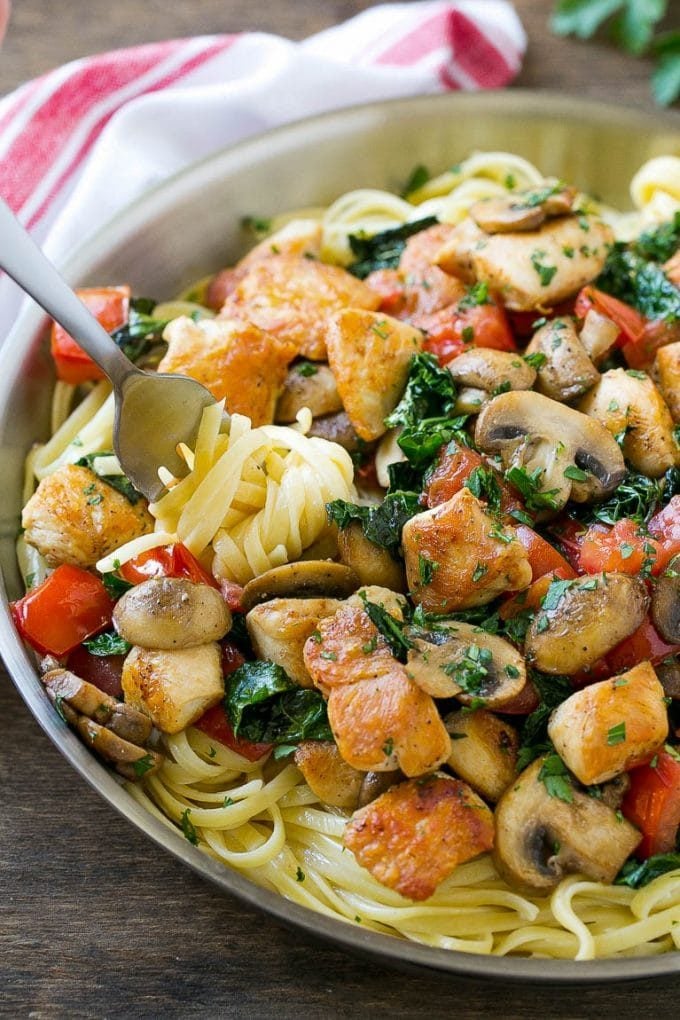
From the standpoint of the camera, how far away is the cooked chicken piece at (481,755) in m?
4.79

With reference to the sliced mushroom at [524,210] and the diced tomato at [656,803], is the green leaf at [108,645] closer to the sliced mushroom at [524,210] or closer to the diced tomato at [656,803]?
the diced tomato at [656,803]

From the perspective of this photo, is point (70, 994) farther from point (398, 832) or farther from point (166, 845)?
point (398, 832)

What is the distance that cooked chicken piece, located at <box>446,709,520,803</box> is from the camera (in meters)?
4.79

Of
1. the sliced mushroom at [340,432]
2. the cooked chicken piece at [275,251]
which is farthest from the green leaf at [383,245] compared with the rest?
the sliced mushroom at [340,432]

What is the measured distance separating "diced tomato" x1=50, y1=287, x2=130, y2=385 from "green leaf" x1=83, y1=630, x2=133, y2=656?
1.70 m

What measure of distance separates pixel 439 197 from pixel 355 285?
5.52ft

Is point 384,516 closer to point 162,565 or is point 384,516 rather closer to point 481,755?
point 162,565

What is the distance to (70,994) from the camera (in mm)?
4852

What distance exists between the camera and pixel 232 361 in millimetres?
5805

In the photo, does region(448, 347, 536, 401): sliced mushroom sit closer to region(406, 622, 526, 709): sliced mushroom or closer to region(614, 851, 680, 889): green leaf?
region(406, 622, 526, 709): sliced mushroom

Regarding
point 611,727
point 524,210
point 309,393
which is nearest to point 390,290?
point 524,210

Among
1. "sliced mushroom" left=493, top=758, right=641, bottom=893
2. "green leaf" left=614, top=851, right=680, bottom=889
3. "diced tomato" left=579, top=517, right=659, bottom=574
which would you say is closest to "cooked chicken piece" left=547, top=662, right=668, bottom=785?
"sliced mushroom" left=493, top=758, right=641, bottom=893

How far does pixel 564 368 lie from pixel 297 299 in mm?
1609

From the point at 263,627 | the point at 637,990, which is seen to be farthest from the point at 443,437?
the point at 637,990
